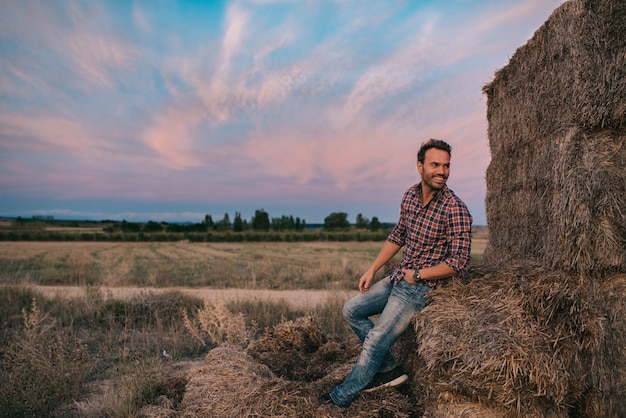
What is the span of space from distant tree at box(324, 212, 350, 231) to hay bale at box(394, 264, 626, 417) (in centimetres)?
6487

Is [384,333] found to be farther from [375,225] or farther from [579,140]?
[375,225]

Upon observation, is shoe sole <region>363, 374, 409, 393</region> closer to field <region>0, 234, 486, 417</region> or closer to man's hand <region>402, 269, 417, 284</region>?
man's hand <region>402, 269, 417, 284</region>

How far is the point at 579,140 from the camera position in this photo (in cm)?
389

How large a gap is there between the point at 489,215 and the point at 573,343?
292cm

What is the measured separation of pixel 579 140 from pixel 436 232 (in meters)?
1.60

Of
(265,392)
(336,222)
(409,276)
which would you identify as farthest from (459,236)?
(336,222)

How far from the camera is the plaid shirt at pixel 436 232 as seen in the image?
363cm

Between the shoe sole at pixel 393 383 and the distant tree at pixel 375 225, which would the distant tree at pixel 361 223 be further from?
the shoe sole at pixel 393 383

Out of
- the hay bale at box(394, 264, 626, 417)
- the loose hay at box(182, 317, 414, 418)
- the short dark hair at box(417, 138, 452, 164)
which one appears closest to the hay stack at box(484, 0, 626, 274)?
the hay bale at box(394, 264, 626, 417)

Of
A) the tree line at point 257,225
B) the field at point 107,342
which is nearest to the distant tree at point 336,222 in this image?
the tree line at point 257,225

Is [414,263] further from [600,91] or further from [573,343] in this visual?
[600,91]

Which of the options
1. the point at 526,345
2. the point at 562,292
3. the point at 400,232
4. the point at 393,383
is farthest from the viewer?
the point at 400,232

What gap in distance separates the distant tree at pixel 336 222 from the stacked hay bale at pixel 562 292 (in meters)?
64.6

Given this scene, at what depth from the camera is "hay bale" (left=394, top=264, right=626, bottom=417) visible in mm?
3082
